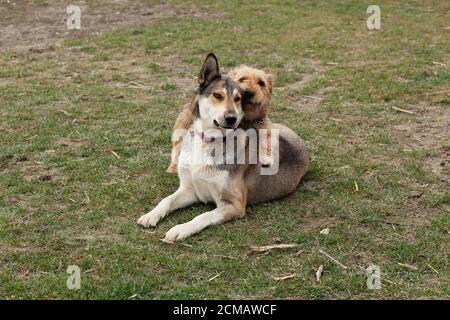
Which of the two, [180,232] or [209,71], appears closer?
[180,232]

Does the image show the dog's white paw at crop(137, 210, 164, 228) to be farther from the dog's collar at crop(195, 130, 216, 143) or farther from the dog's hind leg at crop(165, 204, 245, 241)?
the dog's collar at crop(195, 130, 216, 143)

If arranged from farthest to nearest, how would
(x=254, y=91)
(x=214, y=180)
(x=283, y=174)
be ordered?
(x=283, y=174)
(x=254, y=91)
(x=214, y=180)

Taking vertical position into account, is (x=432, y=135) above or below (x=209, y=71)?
below

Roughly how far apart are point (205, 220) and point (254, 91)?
128 cm

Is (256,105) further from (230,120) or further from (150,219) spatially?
(150,219)

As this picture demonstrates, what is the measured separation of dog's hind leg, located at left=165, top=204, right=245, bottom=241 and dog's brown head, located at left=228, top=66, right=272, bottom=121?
0.87 metres

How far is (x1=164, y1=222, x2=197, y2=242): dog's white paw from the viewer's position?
5383 millimetres

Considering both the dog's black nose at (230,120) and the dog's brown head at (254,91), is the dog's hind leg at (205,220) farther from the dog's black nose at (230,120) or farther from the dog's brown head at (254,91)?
the dog's brown head at (254,91)

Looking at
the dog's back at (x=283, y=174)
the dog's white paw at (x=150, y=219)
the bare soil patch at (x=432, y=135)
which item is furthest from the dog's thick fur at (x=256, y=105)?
the bare soil patch at (x=432, y=135)

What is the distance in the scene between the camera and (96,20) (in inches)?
543

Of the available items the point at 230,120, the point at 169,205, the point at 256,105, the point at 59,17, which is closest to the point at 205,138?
the point at 230,120

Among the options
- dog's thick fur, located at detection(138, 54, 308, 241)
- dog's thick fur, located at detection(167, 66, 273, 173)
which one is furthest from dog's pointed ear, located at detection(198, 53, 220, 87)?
dog's thick fur, located at detection(167, 66, 273, 173)

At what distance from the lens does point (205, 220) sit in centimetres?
558

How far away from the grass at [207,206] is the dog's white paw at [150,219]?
0.10 meters
